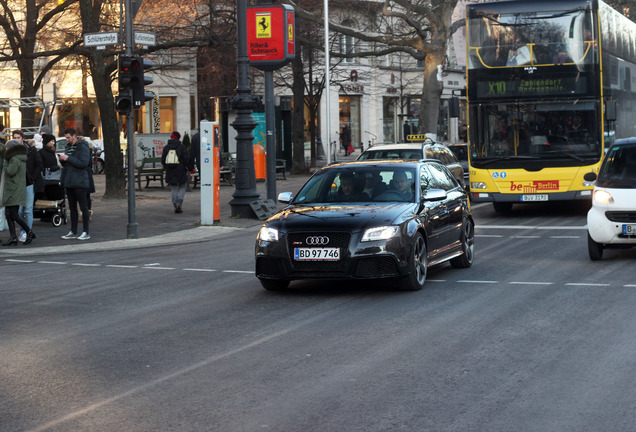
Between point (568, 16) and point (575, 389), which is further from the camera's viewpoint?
point (568, 16)

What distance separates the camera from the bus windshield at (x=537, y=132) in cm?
2086

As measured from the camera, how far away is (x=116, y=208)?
2512cm

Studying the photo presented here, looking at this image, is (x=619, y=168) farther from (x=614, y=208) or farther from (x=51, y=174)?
(x=51, y=174)

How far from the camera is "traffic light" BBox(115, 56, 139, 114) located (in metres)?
18.2

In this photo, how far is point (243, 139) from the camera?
73.6 ft

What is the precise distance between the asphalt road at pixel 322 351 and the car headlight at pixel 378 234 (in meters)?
0.63

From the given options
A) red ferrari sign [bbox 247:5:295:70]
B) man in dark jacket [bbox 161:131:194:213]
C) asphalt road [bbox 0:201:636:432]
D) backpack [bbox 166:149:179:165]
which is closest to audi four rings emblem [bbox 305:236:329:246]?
asphalt road [bbox 0:201:636:432]

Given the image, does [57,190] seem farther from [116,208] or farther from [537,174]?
[537,174]

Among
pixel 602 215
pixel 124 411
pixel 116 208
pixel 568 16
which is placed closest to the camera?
pixel 124 411

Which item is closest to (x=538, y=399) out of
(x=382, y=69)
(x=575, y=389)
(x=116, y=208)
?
(x=575, y=389)

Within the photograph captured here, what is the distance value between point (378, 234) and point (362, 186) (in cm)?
131

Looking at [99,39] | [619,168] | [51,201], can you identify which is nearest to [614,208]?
[619,168]

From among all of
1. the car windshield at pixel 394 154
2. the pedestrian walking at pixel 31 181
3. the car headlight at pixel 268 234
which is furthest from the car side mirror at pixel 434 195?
the car windshield at pixel 394 154

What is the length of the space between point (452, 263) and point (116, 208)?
532 inches
